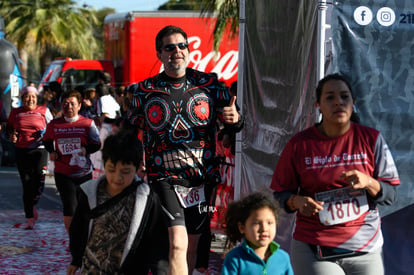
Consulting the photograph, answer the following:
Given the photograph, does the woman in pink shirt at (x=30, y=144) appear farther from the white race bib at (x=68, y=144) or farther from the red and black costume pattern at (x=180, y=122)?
the red and black costume pattern at (x=180, y=122)

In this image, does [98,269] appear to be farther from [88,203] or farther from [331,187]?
[331,187]

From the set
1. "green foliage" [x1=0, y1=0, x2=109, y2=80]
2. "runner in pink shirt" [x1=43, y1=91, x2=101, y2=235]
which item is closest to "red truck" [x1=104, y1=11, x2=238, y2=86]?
"runner in pink shirt" [x1=43, y1=91, x2=101, y2=235]

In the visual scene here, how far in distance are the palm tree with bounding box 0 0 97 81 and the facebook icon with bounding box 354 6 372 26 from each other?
35028 mm

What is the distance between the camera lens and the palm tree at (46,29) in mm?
40125

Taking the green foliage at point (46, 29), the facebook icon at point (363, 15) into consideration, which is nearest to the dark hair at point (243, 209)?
the facebook icon at point (363, 15)

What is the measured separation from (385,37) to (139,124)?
1.84 metres

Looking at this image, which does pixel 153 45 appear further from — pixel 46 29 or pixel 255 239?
pixel 46 29

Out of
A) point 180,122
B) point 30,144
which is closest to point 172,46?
point 180,122

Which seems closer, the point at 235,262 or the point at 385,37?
the point at 235,262

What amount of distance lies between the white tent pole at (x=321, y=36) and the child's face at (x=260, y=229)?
1911mm

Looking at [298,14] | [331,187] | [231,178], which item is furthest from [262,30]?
[331,187]

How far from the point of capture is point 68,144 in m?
8.91

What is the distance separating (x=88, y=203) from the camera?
414 centimetres

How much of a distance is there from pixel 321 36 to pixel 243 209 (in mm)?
2044
